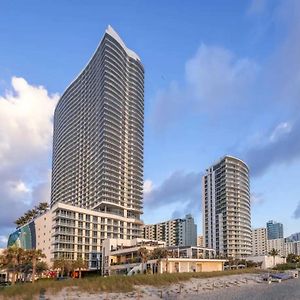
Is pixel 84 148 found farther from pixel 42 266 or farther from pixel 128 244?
pixel 42 266

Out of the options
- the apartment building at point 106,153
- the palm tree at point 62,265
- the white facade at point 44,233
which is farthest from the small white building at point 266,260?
the palm tree at point 62,265

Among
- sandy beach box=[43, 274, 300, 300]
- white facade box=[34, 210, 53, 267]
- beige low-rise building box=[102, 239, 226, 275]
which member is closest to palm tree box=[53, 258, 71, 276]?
beige low-rise building box=[102, 239, 226, 275]

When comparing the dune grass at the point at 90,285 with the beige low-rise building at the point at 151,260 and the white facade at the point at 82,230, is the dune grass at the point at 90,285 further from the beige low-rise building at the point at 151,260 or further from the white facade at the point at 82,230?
the white facade at the point at 82,230

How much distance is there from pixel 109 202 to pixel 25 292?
106797mm

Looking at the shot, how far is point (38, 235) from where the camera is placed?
496 feet

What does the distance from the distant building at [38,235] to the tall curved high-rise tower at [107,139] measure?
23.7m

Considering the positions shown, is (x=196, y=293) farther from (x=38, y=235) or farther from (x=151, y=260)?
(x=38, y=235)

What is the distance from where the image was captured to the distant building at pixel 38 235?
479 feet

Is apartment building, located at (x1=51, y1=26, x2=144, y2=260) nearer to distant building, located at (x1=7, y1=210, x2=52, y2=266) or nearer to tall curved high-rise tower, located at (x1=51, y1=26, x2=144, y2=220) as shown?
tall curved high-rise tower, located at (x1=51, y1=26, x2=144, y2=220)

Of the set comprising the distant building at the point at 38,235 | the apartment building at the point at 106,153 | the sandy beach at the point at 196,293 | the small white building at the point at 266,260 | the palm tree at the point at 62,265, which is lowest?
the small white building at the point at 266,260

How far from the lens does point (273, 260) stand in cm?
19175

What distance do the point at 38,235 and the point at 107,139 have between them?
4430 centimetres

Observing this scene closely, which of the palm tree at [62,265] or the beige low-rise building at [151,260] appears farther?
the palm tree at [62,265]

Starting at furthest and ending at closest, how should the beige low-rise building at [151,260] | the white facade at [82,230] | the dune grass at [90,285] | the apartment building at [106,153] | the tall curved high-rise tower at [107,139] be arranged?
the tall curved high-rise tower at [107,139]
the apartment building at [106,153]
the white facade at [82,230]
the beige low-rise building at [151,260]
the dune grass at [90,285]
